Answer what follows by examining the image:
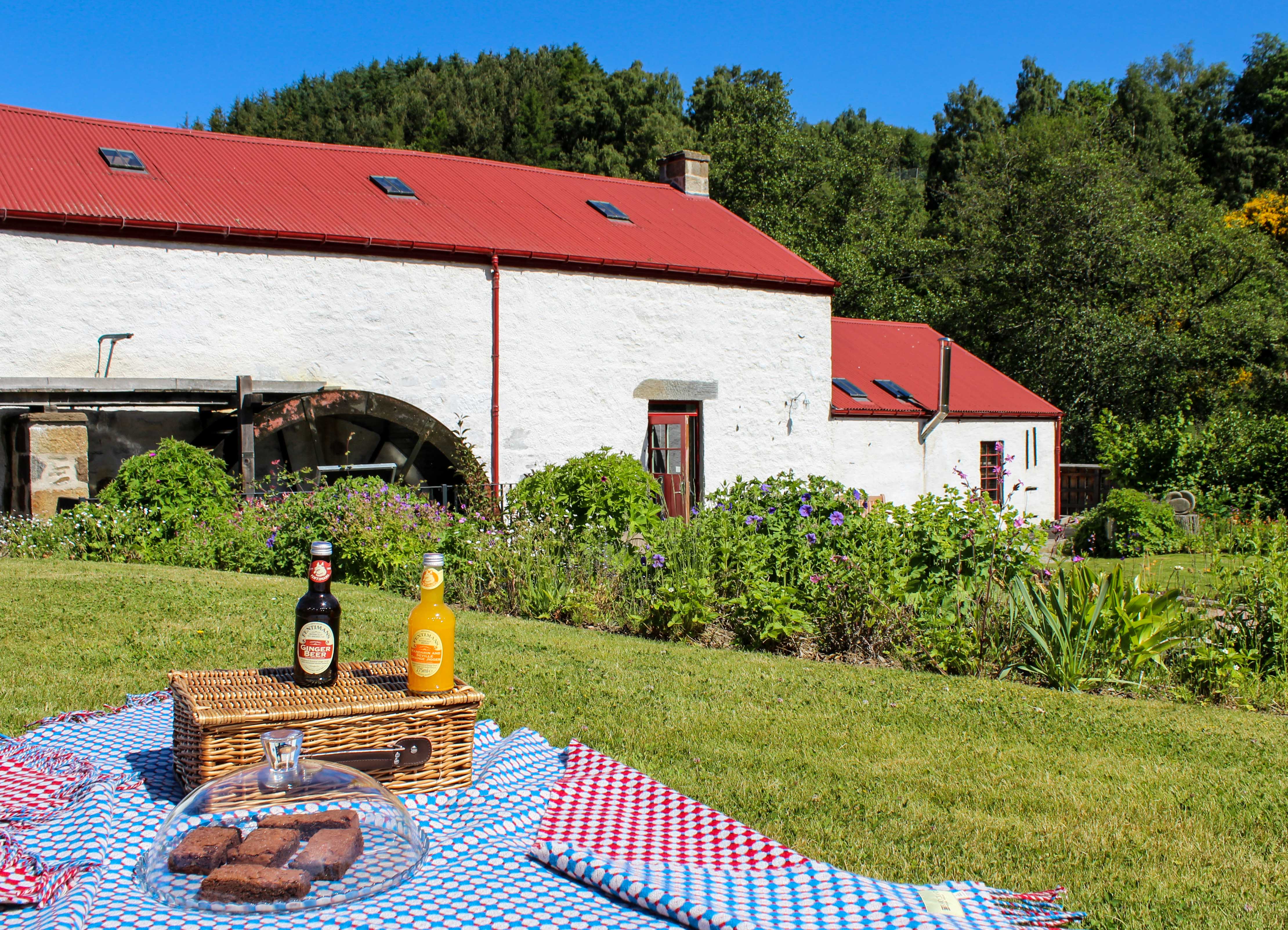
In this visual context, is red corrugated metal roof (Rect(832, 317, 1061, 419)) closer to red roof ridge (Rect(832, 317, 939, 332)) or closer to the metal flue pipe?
red roof ridge (Rect(832, 317, 939, 332))

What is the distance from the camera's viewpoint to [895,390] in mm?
18672

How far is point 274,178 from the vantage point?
1405 cm

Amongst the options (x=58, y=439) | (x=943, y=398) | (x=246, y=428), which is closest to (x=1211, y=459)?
(x=943, y=398)

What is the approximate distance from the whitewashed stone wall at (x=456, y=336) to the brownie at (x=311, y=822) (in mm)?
10554

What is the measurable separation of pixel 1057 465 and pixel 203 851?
2129 centimetres

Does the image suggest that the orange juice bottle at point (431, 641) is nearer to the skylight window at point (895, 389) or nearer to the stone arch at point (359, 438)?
the stone arch at point (359, 438)

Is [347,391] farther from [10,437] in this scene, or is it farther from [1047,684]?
[1047,684]

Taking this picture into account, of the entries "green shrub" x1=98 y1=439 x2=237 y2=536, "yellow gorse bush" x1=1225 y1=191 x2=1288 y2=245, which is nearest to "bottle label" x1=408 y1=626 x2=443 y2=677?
"green shrub" x1=98 y1=439 x2=237 y2=536

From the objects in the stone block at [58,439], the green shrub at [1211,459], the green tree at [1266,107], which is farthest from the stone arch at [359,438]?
the green tree at [1266,107]

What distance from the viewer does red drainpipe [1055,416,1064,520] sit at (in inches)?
834

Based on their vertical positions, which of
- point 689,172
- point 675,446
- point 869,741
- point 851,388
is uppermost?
point 689,172

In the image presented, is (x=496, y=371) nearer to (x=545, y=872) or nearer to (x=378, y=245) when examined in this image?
(x=378, y=245)

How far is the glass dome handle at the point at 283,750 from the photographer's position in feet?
8.44

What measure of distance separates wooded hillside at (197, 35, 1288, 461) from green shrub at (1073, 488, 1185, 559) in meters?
6.38
